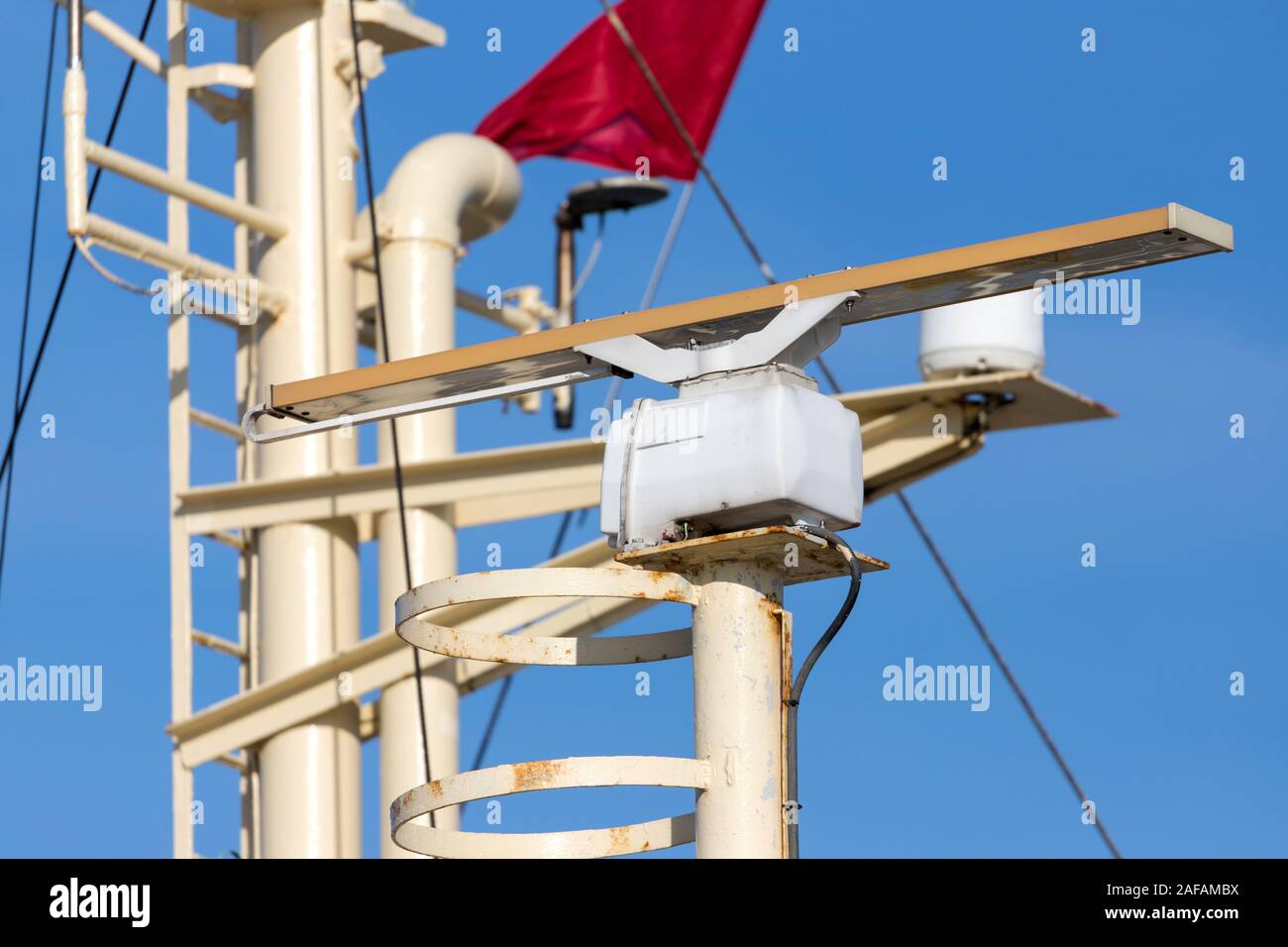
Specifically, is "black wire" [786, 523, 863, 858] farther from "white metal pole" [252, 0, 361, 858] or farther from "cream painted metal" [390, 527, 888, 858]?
"white metal pole" [252, 0, 361, 858]

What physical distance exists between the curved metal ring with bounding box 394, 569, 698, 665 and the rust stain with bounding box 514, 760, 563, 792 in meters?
0.53

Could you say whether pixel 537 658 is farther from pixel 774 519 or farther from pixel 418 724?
pixel 418 724

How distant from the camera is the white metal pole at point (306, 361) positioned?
18.8m

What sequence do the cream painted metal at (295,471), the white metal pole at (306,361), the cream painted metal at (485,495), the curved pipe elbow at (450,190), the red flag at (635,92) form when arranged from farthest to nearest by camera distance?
the red flag at (635,92)
the curved pipe elbow at (450,190)
the white metal pole at (306,361)
the cream painted metal at (295,471)
the cream painted metal at (485,495)

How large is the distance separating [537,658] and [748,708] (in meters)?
0.84

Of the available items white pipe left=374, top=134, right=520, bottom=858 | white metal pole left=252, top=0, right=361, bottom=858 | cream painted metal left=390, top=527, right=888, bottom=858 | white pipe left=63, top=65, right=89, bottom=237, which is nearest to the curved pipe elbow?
white pipe left=374, top=134, right=520, bottom=858

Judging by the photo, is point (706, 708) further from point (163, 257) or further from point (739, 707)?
point (163, 257)

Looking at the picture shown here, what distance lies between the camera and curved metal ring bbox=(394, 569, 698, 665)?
9078mm

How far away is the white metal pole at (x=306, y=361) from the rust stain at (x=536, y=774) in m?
9.24

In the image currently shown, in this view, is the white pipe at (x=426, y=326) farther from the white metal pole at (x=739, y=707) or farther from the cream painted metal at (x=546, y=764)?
the white metal pole at (x=739, y=707)

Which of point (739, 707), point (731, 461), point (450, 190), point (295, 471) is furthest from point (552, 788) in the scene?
point (450, 190)

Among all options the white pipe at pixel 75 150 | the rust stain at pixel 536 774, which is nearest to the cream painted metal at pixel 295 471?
the white pipe at pixel 75 150

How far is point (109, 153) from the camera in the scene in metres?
17.9
